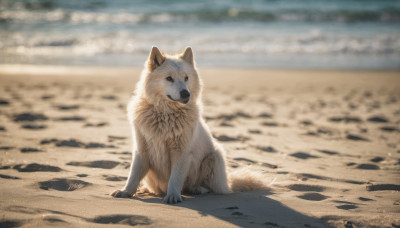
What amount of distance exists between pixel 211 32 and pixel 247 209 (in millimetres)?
20489

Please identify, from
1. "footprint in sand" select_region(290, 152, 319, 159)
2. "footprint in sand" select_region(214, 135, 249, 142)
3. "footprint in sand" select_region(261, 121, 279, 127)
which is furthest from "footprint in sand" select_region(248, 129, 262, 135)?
"footprint in sand" select_region(290, 152, 319, 159)

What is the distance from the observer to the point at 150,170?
3.94 m

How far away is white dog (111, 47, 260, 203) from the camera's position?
148 inches

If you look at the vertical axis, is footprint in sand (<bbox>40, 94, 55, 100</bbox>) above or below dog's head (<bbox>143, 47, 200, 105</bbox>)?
below

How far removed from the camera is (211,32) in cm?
2300

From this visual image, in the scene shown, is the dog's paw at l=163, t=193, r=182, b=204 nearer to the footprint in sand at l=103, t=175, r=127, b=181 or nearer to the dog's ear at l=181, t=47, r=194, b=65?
the footprint in sand at l=103, t=175, r=127, b=181

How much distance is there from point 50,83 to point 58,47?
8702 millimetres

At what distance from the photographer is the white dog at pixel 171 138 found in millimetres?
3762

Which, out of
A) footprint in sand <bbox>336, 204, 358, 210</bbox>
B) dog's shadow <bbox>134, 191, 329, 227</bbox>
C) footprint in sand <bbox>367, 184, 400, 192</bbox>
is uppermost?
footprint in sand <bbox>367, 184, 400, 192</bbox>

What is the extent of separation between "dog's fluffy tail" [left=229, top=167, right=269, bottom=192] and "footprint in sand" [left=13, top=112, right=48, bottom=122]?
414 centimetres

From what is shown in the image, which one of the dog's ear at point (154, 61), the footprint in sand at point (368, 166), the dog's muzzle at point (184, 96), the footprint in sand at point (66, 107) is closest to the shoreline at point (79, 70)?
the footprint in sand at point (66, 107)

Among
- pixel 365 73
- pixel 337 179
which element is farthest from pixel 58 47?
pixel 337 179

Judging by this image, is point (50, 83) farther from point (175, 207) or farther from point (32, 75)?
point (175, 207)

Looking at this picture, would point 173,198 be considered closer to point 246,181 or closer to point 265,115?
point 246,181
